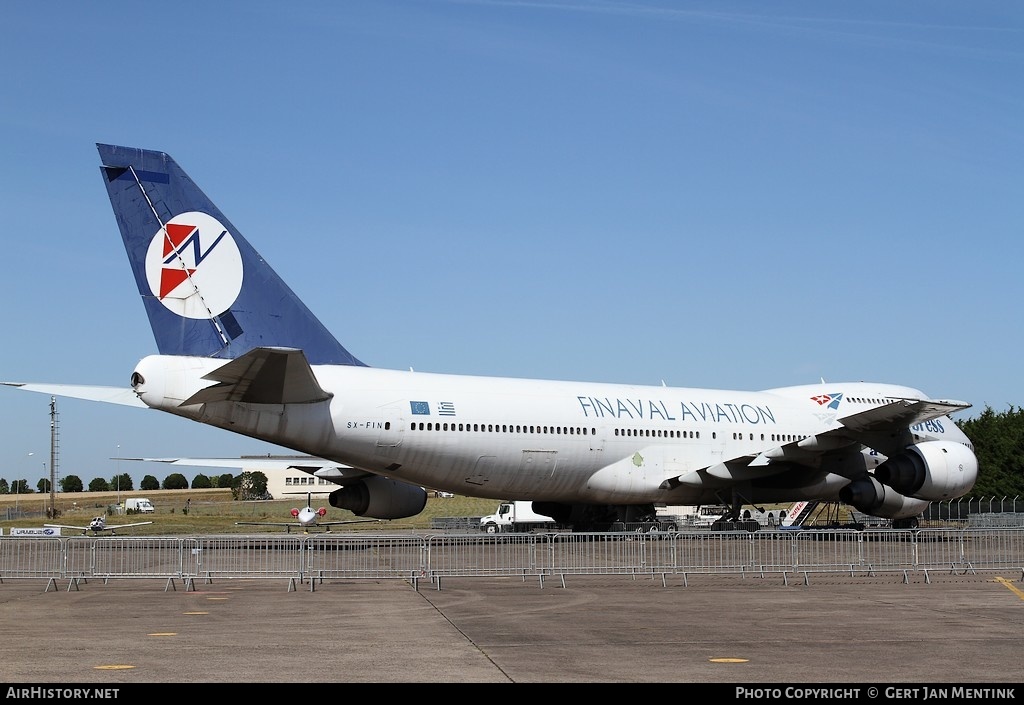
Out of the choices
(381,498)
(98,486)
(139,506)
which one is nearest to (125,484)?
(98,486)

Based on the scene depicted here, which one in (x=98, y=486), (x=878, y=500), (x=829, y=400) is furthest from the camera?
(x=98, y=486)

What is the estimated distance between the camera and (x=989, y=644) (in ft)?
34.9

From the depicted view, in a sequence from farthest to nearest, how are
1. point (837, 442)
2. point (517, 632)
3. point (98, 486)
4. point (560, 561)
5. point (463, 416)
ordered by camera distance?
point (98, 486) → point (837, 442) → point (463, 416) → point (560, 561) → point (517, 632)

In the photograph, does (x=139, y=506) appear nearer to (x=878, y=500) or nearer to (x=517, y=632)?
(x=878, y=500)

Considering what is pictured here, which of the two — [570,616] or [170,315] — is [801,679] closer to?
[570,616]

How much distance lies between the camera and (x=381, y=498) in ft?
98.3

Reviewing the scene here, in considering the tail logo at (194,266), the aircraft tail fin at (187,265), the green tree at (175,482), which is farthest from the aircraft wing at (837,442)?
the green tree at (175,482)

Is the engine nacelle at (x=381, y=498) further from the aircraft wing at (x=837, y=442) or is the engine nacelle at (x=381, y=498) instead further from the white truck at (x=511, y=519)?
the white truck at (x=511, y=519)

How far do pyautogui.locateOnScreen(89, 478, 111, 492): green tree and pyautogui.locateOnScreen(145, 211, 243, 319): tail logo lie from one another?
512 ft

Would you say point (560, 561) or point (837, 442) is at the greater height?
point (837, 442)

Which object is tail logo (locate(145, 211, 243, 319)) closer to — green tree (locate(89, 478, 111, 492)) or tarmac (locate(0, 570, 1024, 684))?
tarmac (locate(0, 570, 1024, 684))

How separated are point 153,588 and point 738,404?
19690mm

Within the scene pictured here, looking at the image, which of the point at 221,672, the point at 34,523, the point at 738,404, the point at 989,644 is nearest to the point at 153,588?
the point at 221,672

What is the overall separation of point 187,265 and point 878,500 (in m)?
19.5
